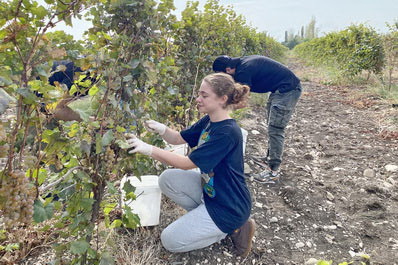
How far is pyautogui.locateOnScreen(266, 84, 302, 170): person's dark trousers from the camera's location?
3283 mm

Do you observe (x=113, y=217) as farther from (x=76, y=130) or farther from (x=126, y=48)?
(x=126, y=48)

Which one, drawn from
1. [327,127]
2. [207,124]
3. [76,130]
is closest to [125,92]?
[76,130]

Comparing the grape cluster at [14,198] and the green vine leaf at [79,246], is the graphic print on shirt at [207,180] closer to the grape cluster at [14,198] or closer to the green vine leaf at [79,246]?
the green vine leaf at [79,246]

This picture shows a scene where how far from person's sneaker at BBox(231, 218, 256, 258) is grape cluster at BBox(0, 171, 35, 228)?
149 cm

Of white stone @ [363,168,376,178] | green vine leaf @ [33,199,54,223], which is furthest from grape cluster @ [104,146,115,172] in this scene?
white stone @ [363,168,376,178]

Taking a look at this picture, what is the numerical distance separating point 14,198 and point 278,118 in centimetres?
282

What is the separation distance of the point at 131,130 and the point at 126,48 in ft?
1.50

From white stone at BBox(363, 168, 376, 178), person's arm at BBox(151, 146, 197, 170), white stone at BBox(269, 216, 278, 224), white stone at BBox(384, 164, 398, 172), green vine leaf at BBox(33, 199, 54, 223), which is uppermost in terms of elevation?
green vine leaf at BBox(33, 199, 54, 223)

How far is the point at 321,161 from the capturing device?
13.0ft

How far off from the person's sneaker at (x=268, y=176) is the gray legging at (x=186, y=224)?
1171mm

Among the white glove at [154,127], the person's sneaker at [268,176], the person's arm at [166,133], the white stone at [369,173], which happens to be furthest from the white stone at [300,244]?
the white stone at [369,173]

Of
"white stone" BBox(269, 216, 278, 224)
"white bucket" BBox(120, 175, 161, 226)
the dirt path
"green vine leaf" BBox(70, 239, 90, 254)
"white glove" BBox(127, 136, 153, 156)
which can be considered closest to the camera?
"green vine leaf" BBox(70, 239, 90, 254)

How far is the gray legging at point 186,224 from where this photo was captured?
1.97 m

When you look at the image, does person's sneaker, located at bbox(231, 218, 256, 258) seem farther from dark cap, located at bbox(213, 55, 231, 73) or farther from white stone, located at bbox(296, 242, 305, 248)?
dark cap, located at bbox(213, 55, 231, 73)
